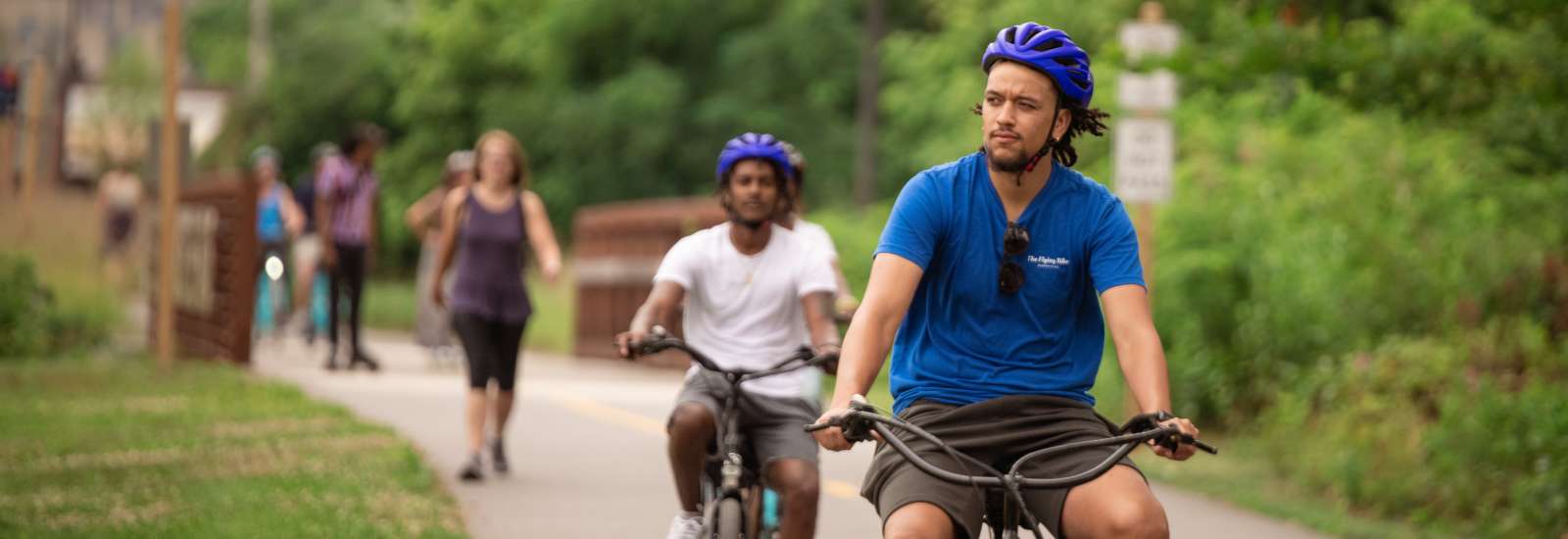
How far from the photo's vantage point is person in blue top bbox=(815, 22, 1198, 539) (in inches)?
→ 184

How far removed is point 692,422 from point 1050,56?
8.91 feet

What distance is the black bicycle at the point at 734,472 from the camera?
670 cm

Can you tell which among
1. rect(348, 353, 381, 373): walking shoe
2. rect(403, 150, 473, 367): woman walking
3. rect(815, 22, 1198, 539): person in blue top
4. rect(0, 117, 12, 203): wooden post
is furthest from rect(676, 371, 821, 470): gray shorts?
rect(0, 117, 12, 203): wooden post

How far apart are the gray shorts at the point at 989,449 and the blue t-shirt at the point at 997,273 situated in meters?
0.05

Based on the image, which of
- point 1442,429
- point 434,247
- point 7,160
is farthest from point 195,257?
point 1442,429

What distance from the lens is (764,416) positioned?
726cm

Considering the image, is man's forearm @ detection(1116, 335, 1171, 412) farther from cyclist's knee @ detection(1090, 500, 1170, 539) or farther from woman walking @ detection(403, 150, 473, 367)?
woman walking @ detection(403, 150, 473, 367)

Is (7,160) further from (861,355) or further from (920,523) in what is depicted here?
(920,523)

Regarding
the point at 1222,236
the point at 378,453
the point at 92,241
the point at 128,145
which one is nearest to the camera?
the point at 378,453

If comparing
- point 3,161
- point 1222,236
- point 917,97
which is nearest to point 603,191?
point 917,97

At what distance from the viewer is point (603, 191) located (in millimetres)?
46438

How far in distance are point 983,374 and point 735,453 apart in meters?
2.18

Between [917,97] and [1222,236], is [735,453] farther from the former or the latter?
[917,97]

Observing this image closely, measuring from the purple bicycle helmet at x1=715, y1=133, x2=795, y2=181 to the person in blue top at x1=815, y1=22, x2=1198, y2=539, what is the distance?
7.87ft
